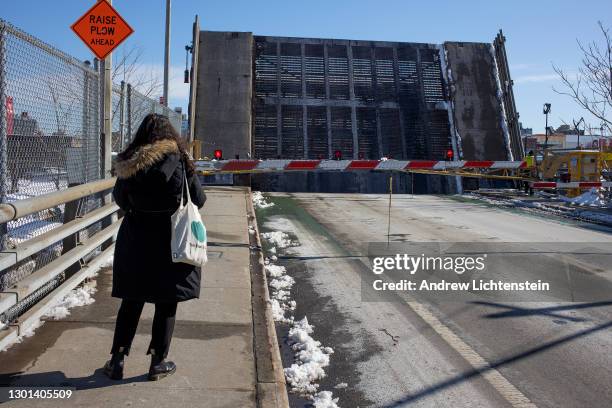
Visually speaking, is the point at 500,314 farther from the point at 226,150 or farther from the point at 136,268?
the point at 226,150

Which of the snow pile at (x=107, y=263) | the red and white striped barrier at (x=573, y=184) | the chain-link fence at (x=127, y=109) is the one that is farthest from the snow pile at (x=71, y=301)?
the red and white striped barrier at (x=573, y=184)

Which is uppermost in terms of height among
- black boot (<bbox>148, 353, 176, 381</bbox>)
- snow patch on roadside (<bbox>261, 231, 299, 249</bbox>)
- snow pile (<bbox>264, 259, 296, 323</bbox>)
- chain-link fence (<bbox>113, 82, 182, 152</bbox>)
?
chain-link fence (<bbox>113, 82, 182, 152</bbox>)

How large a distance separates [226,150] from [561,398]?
15.4 meters

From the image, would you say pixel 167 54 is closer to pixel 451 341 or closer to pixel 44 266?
pixel 44 266

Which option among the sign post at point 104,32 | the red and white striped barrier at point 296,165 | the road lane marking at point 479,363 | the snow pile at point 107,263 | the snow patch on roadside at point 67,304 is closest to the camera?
the road lane marking at point 479,363

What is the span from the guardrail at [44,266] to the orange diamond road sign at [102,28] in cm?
190

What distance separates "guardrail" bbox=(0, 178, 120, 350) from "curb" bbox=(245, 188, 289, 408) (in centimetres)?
163

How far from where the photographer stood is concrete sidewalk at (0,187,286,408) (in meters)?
3.74

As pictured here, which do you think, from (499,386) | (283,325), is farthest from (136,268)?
(499,386)

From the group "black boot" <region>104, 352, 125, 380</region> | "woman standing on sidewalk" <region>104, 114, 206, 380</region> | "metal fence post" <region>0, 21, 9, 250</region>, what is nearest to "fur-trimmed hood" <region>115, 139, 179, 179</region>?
"woman standing on sidewalk" <region>104, 114, 206, 380</region>

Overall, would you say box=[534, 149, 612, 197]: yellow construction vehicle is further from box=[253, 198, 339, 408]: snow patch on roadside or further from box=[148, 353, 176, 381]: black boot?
box=[148, 353, 176, 381]: black boot

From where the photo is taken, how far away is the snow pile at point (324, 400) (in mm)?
3962

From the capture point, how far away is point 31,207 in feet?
13.8

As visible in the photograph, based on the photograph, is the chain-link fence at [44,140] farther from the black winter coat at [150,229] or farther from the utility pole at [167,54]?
the utility pole at [167,54]
